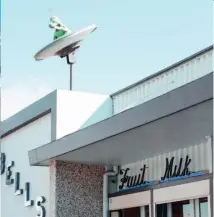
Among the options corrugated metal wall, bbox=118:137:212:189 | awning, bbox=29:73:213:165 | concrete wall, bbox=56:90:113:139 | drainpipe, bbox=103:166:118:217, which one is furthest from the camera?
concrete wall, bbox=56:90:113:139

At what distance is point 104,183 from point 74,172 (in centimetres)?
74

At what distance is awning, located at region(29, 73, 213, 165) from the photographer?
8.48 meters

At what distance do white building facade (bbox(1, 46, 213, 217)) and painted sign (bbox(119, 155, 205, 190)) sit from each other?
0.06 ft

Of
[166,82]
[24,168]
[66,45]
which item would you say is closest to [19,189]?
[24,168]

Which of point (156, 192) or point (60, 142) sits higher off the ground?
point (60, 142)

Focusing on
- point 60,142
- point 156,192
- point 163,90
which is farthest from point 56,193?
point 163,90

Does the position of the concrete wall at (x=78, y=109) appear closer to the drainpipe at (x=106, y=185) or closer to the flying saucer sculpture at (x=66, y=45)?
the drainpipe at (x=106, y=185)

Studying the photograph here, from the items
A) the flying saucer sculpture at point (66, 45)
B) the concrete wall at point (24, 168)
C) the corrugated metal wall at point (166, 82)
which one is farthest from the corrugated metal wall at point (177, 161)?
the flying saucer sculpture at point (66, 45)

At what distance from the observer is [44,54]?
666 inches

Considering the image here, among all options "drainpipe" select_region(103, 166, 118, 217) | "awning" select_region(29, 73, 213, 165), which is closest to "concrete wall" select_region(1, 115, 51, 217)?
"awning" select_region(29, 73, 213, 165)

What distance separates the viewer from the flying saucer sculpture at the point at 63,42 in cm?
1658

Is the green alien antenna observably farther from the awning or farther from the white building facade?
the awning

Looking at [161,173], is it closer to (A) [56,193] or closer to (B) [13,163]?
(A) [56,193]

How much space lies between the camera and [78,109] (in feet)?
44.9
